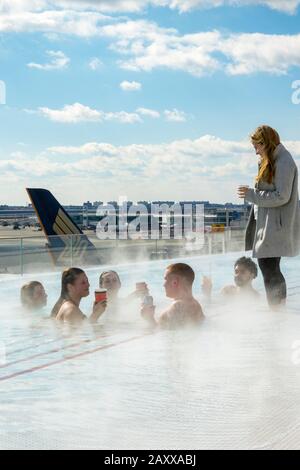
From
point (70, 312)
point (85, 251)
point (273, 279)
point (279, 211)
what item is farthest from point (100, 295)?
point (85, 251)

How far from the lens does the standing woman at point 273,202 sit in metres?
5.13

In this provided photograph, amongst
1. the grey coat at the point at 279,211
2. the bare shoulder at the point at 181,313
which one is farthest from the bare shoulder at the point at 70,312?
the grey coat at the point at 279,211

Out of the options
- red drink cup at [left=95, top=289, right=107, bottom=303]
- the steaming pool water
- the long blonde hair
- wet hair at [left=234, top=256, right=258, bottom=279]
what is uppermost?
the long blonde hair

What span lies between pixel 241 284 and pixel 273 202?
5.17 feet

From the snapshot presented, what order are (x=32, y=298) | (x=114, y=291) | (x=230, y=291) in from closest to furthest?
(x=114, y=291)
(x=32, y=298)
(x=230, y=291)

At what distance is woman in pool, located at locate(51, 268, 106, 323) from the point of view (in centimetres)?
492

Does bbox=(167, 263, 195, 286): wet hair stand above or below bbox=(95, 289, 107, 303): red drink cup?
above

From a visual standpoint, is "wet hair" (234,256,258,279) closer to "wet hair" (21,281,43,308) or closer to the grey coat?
the grey coat

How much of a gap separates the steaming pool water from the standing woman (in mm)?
494

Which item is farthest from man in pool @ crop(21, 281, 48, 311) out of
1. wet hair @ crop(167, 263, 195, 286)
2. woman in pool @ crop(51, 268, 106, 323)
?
wet hair @ crop(167, 263, 195, 286)

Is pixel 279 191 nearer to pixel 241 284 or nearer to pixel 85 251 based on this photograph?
pixel 241 284

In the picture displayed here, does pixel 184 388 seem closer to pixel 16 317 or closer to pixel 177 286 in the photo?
pixel 177 286

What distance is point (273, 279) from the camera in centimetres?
538

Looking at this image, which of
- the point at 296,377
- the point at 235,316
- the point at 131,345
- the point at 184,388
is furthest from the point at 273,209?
the point at 184,388
